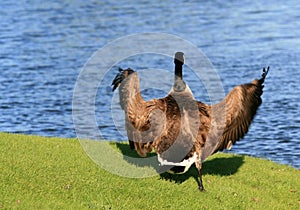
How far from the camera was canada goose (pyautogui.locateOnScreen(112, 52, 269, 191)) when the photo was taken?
44.2 feet

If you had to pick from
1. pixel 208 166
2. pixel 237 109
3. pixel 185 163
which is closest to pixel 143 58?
pixel 208 166

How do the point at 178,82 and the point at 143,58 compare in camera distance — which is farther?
the point at 143,58

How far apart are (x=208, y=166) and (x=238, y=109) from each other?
369cm

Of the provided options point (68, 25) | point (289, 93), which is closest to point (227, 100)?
point (289, 93)

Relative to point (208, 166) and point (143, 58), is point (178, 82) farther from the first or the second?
point (143, 58)

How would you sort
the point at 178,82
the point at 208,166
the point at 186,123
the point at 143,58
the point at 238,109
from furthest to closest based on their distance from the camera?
the point at 143,58 < the point at 208,166 < the point at 178,82 < the point at 238,109 < the point at 186,123

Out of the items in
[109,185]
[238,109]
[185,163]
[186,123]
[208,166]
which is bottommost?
[208,166]

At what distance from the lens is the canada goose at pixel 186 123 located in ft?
44.2

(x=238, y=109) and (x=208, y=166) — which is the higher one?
(x=238, y=109)

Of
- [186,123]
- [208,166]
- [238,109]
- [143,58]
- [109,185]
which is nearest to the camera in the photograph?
[109,185]

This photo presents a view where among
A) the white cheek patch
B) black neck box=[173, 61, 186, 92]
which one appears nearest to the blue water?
black neck box=[173, 61, 186, 92]

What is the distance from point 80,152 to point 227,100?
15.9 ft

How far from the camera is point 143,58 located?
36.2 m

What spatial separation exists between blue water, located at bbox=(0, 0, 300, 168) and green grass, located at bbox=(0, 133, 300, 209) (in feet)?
21.3
